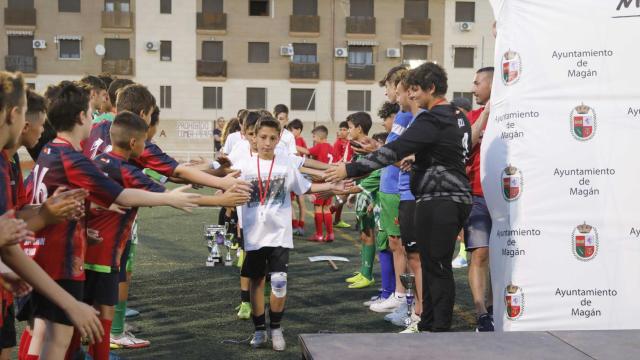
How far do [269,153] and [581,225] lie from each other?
108 inches

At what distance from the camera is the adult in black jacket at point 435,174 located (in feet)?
18.7

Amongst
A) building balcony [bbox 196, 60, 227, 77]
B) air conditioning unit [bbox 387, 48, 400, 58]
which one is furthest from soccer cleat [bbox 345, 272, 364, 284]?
air conditioning unit [bbox 387, 48, 400, 58]

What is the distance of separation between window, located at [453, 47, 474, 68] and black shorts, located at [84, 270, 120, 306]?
44669mm

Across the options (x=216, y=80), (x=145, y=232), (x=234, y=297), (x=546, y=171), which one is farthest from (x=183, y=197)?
(x=216, y=80)

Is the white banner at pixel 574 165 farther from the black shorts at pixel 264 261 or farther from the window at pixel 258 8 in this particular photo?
the window at pixel 258 8

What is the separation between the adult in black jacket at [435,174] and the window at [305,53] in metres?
41.6

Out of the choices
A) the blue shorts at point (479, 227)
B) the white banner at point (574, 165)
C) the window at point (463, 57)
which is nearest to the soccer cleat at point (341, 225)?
the blue shorts at point (479, 227)

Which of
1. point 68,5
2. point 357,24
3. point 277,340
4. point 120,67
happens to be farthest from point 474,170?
point 68,5

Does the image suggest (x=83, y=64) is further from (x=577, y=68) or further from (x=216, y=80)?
A: (x=577, y=68)

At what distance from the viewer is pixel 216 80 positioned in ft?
150

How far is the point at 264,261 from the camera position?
653 cm

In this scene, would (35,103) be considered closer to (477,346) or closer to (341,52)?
(477,346)

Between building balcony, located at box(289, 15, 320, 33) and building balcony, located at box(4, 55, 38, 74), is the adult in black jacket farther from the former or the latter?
building balcony, located at box(4, 55, 38, 74)

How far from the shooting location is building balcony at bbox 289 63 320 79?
46.2 meters
